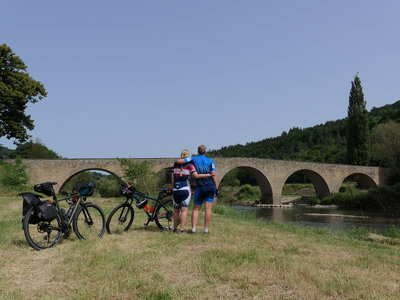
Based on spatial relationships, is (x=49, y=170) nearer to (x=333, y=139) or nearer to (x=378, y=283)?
(x=378, y=283)

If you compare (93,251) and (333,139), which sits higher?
(333,139)

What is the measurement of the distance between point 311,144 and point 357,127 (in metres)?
43.3

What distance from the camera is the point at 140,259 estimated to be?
387 centimetres

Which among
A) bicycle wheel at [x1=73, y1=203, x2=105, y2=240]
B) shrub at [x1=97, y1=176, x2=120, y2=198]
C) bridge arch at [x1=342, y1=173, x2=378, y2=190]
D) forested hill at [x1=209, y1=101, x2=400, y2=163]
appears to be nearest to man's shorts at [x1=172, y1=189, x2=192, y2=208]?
bicycle wheel at [x1=73, y1=203, x2=105, y2=240]

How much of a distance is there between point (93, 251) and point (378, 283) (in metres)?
3.11

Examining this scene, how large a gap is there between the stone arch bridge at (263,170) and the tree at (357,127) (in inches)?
Result: 77.4

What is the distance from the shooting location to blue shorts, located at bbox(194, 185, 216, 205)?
568 cm

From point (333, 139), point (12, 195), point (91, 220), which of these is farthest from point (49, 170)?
point (333, 139)

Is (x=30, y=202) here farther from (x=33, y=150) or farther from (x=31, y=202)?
(x=33, y=150)

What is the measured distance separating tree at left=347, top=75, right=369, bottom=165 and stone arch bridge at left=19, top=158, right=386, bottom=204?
1.97 m

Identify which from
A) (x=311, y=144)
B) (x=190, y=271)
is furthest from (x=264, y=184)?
(x=311, y=144)

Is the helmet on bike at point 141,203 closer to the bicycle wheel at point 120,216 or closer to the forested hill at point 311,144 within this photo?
the bicycle wheel at point 120,216

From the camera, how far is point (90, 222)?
5.30 metres

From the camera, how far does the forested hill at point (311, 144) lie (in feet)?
222
